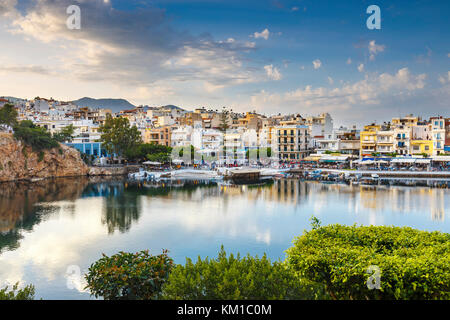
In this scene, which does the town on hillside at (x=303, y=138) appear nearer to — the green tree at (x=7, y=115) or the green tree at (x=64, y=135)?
the green tree at (x=64, y=135)

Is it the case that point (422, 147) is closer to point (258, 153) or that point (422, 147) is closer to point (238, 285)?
point (258, 153)

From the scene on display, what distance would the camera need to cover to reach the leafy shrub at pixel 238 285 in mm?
6551

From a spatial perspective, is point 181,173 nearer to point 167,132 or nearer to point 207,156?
point 207,156

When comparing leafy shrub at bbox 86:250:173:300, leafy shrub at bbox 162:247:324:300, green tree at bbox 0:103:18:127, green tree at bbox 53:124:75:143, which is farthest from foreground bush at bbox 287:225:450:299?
green tree at bbox 53:124:75:143

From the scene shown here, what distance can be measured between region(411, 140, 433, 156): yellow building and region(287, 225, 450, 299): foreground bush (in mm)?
43641

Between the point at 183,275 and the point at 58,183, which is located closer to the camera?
the point at 183,275

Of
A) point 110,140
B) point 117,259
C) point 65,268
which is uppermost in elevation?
point 110,140

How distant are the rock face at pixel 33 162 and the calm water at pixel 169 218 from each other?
3946mm

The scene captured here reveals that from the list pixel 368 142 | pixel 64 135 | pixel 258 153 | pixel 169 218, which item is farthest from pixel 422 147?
pixel 64 135

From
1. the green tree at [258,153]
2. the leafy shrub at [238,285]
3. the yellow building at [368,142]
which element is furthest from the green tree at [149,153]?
the leafy shrub at [238,285]

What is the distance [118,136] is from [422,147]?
3773 cm

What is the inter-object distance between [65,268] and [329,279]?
1058cm

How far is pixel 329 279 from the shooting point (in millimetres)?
7672

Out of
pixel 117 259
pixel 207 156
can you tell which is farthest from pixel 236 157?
pixel 117 259
